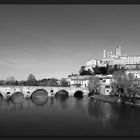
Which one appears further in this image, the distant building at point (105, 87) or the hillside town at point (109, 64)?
the hillside town at point (109, 64)

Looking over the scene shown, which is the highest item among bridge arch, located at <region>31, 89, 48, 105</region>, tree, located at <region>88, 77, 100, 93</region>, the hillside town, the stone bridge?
the hillside town

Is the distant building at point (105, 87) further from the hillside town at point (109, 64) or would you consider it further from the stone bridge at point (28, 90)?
the hillside town at point (109, 64)

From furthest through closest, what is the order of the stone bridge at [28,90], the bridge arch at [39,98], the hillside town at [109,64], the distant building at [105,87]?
1. the hillside town at [109,64]
2. the distant building at [105,87]
3. the stone bridge at [28,90]
4. the bridge arch at [39,98]

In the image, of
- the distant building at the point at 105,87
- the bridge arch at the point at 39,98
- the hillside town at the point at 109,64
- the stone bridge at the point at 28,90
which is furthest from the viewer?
the hillside town at the point at 109,64

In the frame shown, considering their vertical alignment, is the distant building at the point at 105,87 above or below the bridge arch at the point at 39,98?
above

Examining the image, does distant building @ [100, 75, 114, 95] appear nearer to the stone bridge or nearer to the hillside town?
the stone bridge

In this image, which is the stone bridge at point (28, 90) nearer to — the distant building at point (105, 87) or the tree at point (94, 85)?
the tree at point (94, 85)

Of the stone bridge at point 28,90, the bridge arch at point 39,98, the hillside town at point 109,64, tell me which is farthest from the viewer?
the hillside town at point 109,64

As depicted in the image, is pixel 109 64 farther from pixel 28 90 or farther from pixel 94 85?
pixel 28 90

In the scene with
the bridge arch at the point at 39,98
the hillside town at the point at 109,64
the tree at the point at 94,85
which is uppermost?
the hillside town at the point at 109,64

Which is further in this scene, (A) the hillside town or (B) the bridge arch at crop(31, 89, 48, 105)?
(A) the hillside town

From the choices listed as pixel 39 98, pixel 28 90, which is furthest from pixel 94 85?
pixel 28 90

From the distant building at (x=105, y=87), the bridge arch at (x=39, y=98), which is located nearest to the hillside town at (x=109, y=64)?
the distant building at (x=105, y=87)

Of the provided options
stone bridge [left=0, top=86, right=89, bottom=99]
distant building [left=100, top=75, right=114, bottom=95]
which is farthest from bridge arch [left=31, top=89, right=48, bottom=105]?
distant building [left=100, top=75, right=114, bottom=95]
